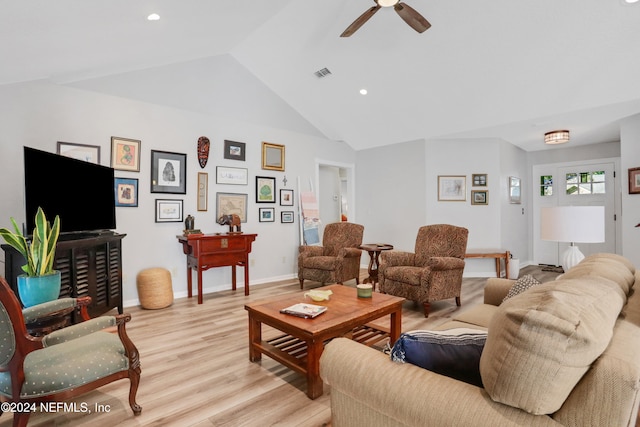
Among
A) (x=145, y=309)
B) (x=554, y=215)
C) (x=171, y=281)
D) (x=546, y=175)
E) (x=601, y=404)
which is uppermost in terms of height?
(x=546, y=175)

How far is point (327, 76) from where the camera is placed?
4723 mm

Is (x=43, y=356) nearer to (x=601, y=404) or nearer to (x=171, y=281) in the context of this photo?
(x=601, y=404)

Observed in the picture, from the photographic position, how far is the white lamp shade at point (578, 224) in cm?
235

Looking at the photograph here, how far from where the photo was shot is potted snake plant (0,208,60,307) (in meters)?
2.05

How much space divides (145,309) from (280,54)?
145 inches

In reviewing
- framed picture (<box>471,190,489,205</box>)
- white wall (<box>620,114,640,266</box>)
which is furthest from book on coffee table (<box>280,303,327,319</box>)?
white wall (<box>620,114,640,266</box>)

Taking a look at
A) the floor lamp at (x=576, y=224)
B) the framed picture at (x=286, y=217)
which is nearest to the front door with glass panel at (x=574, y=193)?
the floor lamp at (x=576, y=224)

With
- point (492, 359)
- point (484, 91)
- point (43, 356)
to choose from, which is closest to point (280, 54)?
point (484, 91)

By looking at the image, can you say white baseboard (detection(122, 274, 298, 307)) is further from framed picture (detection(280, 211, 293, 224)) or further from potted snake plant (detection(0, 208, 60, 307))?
potted snake plant (detection(0, 208, 60, 307))

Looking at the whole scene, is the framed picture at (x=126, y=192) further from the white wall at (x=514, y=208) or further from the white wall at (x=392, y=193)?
the white wall at (x=514, y=208)

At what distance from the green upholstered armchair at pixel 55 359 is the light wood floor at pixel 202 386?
222mm

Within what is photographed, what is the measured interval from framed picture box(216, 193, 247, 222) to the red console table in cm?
53

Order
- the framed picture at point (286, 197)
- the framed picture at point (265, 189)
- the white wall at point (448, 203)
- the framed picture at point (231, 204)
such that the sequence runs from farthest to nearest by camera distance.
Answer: the white wall at point (448, 203) < the framed picture at point (286, 197) < the framed picture at point (265, 189) < the framed picture at point (231, 204)

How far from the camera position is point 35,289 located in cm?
206
